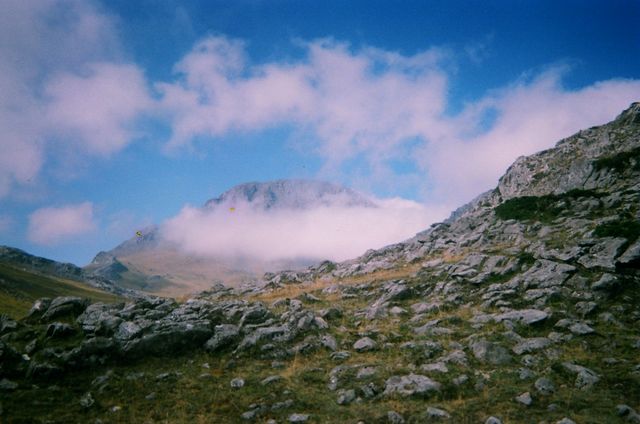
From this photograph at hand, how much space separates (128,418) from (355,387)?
1043 cm

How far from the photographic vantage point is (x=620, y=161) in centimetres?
4869

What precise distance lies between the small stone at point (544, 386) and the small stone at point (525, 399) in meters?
0.84

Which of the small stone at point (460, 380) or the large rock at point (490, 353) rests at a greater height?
the large rock at point (490, 353)

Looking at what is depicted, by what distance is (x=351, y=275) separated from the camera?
51062 mm

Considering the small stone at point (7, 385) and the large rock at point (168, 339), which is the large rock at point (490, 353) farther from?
the small stone at point (7, 385)

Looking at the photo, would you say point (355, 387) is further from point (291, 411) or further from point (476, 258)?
point (476, 258)

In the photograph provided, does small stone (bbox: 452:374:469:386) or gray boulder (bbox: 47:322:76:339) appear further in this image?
gray boulder (bbox: 47:322:76:339)

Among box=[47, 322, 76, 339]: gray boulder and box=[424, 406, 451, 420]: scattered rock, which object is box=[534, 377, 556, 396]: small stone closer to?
box=[424, 406, 451, 420]: scattered rock

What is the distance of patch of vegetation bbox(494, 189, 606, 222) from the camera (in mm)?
44406

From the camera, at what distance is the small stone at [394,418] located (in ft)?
45.0

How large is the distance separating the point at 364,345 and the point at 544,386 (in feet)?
31.9

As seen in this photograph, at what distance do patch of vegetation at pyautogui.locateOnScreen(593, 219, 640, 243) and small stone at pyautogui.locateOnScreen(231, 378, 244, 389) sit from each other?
3017 cm

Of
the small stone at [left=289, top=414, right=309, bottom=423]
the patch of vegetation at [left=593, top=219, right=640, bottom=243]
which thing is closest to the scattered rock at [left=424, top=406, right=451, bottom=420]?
the small stone at [left=289, top=414, right=309, bottom=423]

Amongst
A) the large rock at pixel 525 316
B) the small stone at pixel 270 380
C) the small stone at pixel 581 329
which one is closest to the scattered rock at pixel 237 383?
the small stone at pixel 270 380
